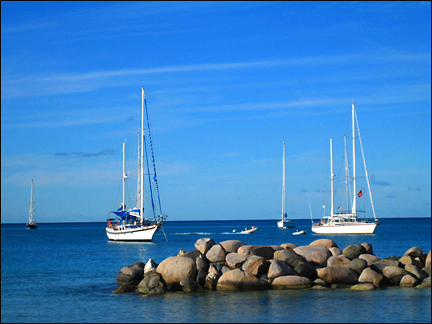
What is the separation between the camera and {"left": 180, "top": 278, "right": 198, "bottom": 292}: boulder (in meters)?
25.0

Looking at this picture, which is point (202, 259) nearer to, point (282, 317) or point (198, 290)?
point (198, 290)

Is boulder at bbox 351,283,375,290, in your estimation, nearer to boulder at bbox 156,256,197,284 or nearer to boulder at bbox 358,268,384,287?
boulder at bbox 358,268,384,287

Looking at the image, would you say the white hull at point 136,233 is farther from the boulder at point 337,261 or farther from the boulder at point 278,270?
the boulder at point 278,270

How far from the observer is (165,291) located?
24.8m

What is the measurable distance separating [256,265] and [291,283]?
182cm

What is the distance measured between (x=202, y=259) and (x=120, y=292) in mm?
4175

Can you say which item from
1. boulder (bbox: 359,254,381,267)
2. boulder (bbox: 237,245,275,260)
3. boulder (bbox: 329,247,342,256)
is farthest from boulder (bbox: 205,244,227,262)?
boulder (bbox: 359,254,381,267)

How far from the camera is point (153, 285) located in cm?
2488

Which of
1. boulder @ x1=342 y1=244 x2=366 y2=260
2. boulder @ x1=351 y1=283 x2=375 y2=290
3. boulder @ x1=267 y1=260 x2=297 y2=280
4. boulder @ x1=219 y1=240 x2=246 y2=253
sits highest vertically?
boulder @ x1=219 y1=240 x2=246 y2=253

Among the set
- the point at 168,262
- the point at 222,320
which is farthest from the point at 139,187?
the point at 222,320

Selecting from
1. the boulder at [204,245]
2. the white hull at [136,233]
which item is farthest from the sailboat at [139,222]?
the boulder at [204,245]

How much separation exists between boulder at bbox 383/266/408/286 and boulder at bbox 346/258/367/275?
1.06 metres

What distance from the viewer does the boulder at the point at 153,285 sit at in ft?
81.1

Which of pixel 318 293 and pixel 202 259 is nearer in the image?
pixel 318 293
